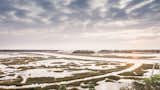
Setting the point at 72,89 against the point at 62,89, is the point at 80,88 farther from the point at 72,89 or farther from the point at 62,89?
the point at 62,89

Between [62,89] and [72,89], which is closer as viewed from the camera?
[62,89]

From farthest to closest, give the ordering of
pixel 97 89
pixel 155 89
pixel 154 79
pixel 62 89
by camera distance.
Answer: pixel 97 89 → pixel 62 89 → pixel 154 79 → pixel 155 89

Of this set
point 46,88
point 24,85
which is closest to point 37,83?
point 24,85

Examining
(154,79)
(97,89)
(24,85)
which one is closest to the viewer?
(154,79)

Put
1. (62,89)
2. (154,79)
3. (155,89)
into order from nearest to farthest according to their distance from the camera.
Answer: (155,89)
(154,79)
(62,89)

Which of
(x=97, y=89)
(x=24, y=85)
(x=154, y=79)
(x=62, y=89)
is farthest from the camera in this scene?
(x=24, y=85)

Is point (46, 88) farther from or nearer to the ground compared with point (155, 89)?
nearer to the ground

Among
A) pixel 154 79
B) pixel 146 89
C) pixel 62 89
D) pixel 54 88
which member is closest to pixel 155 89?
pixel 146 89

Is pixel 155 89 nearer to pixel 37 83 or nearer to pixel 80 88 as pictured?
pixel 80 88

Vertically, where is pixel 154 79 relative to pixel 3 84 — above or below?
above
